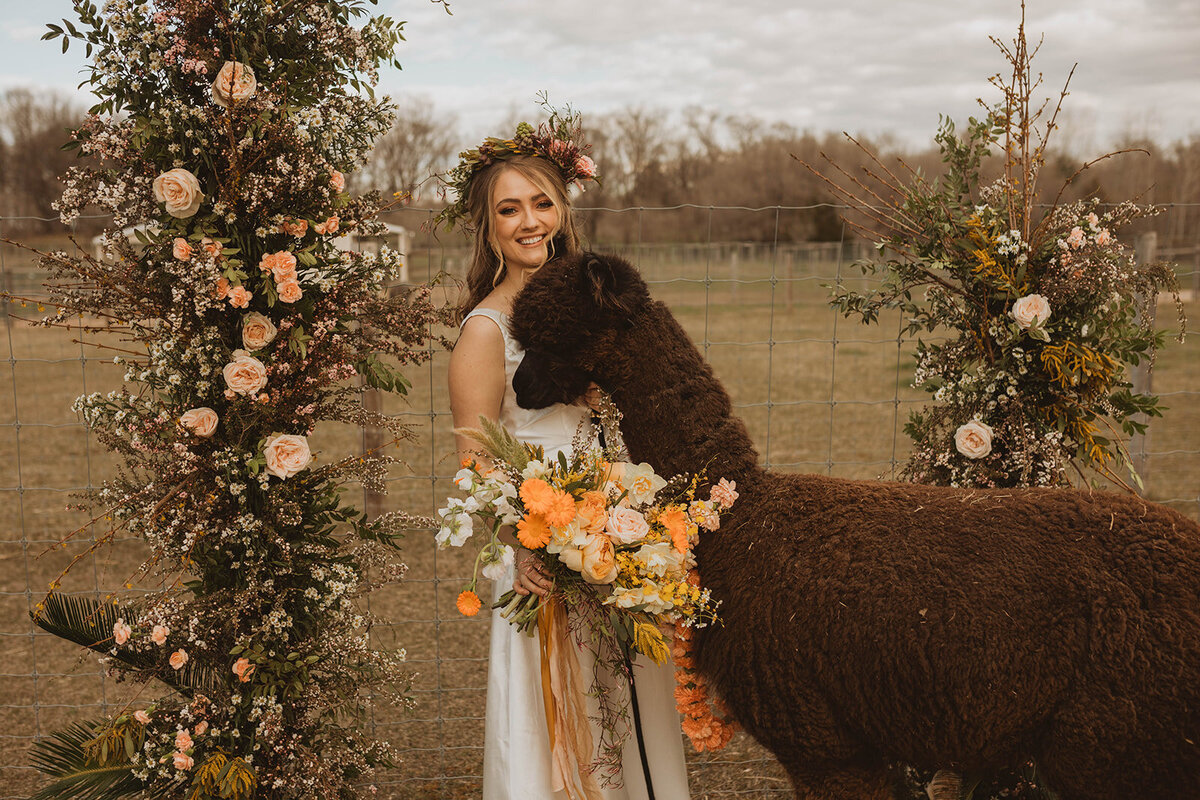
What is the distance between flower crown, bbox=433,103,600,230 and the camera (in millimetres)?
3188

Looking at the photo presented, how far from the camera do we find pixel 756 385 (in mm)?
12898

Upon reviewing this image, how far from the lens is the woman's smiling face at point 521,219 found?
3094 millimetres

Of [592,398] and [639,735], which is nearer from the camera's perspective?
[592,398]

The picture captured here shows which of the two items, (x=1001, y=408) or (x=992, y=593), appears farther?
(x=1001, y=408)

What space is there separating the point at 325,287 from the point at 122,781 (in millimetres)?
1678

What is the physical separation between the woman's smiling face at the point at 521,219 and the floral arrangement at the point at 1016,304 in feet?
3.38

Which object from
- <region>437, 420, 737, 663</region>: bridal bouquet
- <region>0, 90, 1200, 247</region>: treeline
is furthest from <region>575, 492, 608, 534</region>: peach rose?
<region>0, 90, 1200, 247</region>: treeline

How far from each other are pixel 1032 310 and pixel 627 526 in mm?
1621

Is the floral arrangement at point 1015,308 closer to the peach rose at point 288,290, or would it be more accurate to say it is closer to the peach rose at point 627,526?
the peach rose at point 627,526

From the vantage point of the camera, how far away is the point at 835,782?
2355mm

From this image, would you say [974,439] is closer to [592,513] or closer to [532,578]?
[592,513]

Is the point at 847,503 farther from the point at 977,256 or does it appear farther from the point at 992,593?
the point at 977,256

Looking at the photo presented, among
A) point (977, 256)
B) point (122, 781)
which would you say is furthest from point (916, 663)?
point (122, 781)

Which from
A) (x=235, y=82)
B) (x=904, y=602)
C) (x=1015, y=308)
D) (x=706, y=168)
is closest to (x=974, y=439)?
(x=1015, y=308)
